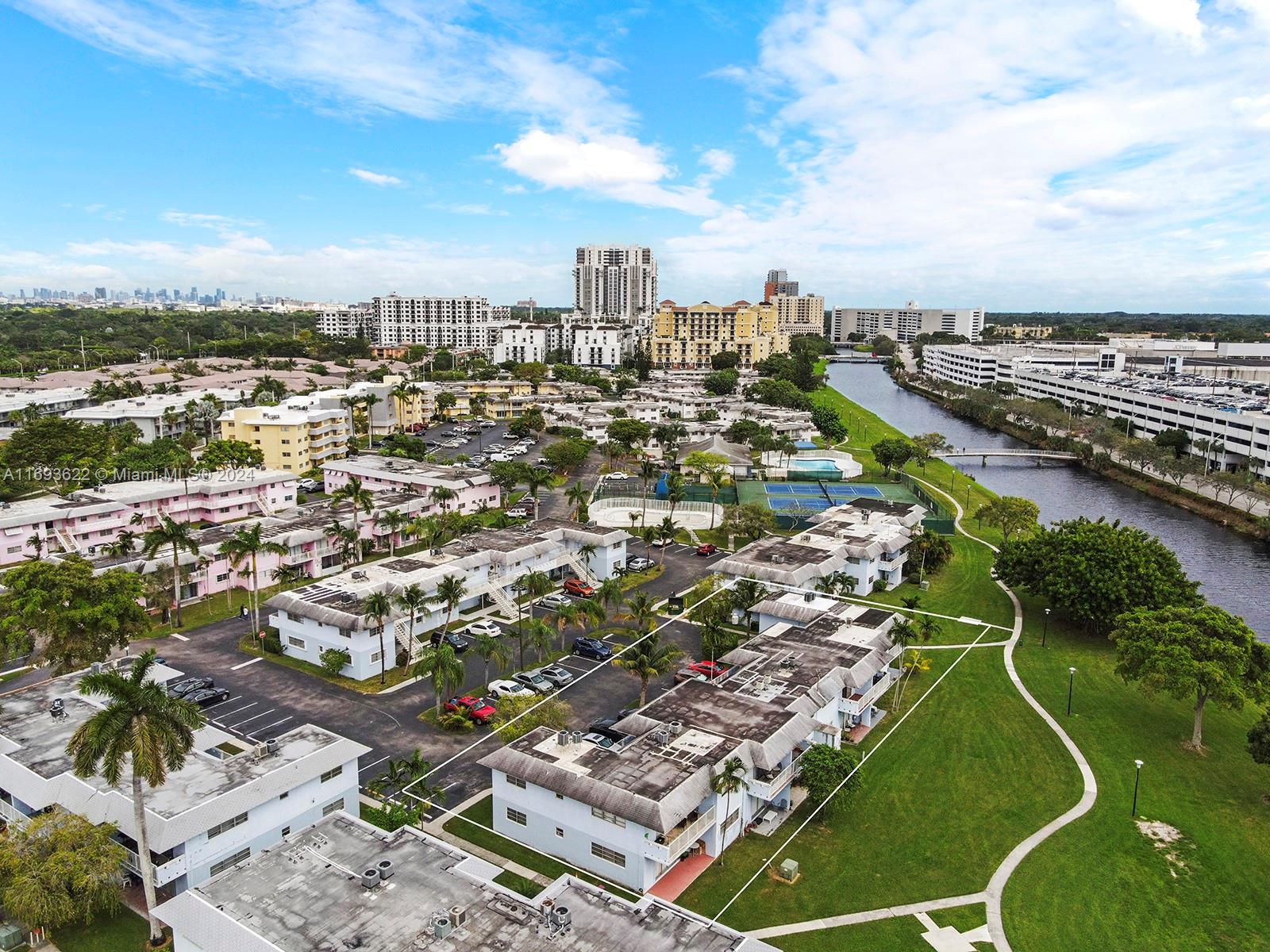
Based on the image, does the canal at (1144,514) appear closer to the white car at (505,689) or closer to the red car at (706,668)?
the red car at (706,668)

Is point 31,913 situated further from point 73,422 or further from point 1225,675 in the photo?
point 73,422

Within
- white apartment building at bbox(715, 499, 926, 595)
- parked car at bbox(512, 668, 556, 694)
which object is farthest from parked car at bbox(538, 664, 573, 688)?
white apartment building at bbox(715, 499, 926, 595)

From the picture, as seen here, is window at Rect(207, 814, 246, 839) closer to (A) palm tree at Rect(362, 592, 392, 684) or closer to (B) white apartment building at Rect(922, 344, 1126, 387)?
(A) palm tree at Rect(362, 592, 392, 684)

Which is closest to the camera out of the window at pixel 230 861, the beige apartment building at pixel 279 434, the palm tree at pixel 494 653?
the window at pixel 230 861

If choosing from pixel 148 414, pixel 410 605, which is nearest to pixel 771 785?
pixel 410 605

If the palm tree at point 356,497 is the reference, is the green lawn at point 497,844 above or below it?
below

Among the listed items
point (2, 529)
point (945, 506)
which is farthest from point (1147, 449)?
point (2, 529)

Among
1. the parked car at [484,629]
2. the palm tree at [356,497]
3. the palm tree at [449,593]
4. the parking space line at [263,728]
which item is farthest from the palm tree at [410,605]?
the palm tree at [356,497]

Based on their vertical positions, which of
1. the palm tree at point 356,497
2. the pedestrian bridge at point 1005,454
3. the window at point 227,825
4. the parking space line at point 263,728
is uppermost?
the palm tree at point 356,497
